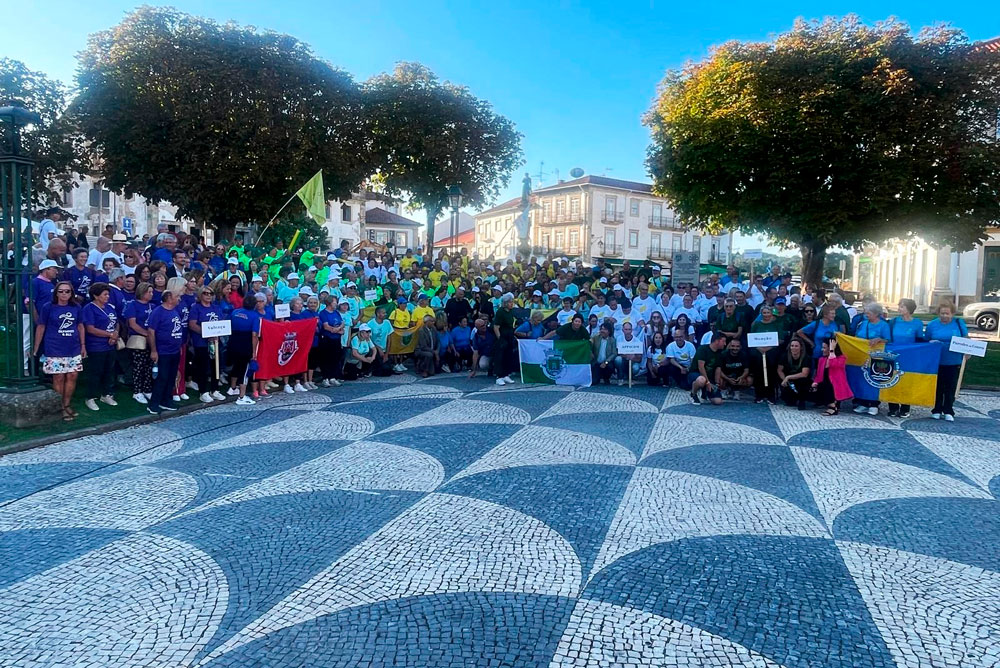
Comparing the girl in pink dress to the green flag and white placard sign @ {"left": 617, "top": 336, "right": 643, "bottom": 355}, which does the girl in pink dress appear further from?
the green flag

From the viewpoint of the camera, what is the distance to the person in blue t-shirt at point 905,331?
35.0 ft

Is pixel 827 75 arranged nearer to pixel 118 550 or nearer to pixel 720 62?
pixel 720 62

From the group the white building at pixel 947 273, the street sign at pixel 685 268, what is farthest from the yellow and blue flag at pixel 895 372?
the white building at pixel 947 273

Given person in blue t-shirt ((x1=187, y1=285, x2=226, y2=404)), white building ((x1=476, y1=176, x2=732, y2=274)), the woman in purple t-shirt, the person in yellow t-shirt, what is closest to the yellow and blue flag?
the person in yellow t-shirt

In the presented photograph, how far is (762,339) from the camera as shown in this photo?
11.4m

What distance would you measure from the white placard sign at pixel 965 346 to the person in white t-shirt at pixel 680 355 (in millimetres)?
3990

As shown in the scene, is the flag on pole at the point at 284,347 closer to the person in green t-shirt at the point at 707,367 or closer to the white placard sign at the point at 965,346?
the person in green t-shirt at the point at 707,367

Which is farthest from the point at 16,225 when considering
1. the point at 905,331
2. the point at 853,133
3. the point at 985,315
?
the point at 985,315

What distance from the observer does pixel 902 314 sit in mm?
10859

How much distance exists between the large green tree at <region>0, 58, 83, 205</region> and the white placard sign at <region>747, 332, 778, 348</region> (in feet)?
82.9

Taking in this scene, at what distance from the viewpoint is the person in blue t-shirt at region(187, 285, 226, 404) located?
10.5 m

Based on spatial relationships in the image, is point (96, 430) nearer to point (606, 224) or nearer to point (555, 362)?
point (555, 362)

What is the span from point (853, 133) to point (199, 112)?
21165mm

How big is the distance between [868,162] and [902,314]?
10945 mm
